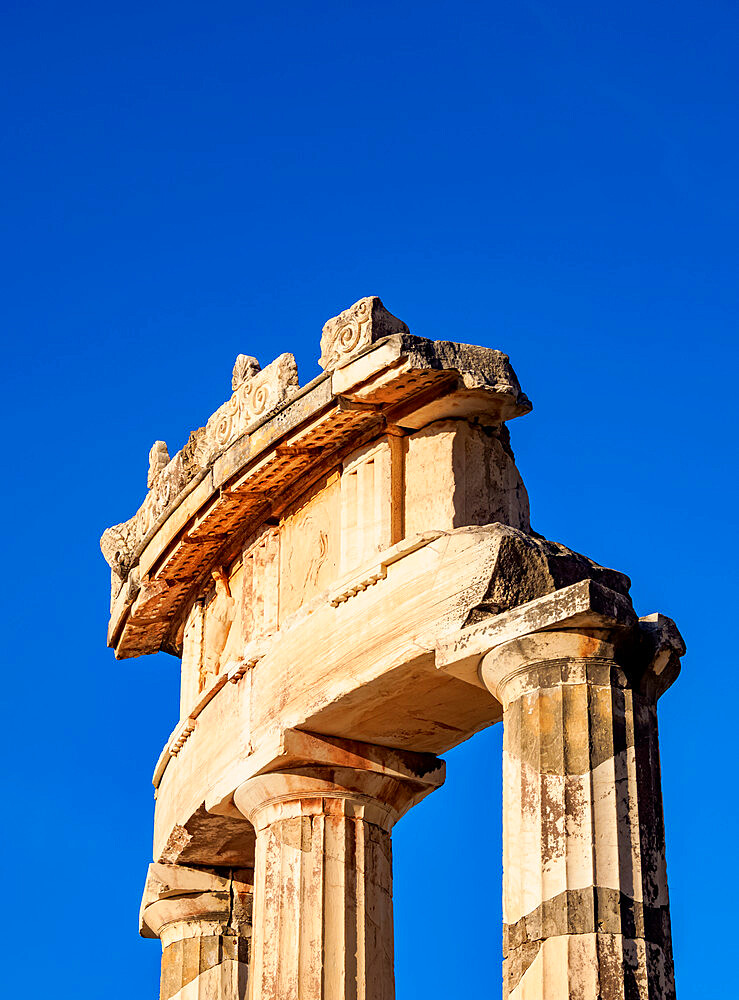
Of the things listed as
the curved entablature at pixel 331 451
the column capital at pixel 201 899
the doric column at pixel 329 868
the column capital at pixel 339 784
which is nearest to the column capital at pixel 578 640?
the curved entablature at pixel 331 451

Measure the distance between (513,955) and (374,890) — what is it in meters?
3.11

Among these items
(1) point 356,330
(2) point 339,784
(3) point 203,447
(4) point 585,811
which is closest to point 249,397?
(3) point 203,447

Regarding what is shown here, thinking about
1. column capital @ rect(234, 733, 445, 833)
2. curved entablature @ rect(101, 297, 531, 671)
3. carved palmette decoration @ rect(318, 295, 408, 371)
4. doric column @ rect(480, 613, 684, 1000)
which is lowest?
doric column @ rect(480, 613, 684, 1000)

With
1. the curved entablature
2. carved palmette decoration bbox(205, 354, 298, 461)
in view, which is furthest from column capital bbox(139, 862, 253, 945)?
carved palmette decoration bbox(205, 354, 298, 461)

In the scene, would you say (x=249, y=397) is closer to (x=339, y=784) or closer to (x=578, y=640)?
(x=339, y=784)

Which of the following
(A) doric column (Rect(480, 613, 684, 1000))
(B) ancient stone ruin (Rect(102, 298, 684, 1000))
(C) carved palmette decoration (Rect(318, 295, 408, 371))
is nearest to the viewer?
(A) doric column (Rect(480, 613, 684, 1000))

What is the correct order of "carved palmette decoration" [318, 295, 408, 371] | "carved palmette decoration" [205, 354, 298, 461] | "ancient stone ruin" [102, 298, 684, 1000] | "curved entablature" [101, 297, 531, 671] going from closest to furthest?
"ancient stone ruin" [102, 298, 684, 1000]
"curved entablature" [101, 297, 531, 671]
"carved palmette decoration" [318, 295, 408, 371]
"carved palmette decoration" [205, 354, 298, 461]

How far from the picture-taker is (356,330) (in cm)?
1581

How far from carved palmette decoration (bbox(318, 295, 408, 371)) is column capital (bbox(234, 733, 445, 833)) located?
3007 mm

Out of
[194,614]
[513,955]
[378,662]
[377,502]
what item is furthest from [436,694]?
[194,614]

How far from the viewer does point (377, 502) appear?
51.5 ft

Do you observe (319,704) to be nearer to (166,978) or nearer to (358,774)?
(358,774)

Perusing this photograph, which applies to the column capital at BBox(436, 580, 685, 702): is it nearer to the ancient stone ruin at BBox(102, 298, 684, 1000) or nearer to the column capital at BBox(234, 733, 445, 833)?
the ancient stone ruin at BBox(102, 298, 684, 1000)

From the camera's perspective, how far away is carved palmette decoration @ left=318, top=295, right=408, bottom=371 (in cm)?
1570
